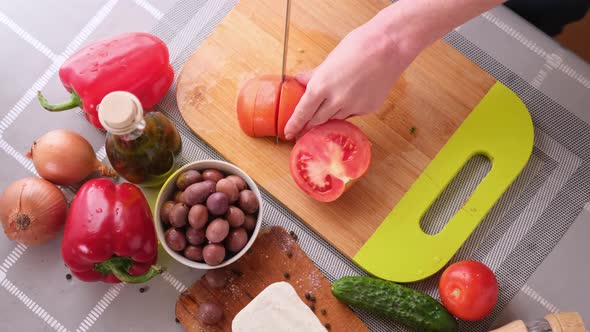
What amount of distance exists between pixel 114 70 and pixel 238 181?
0.36m

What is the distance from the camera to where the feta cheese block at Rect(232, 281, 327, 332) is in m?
1.27

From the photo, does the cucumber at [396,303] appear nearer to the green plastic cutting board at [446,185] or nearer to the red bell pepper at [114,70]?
the green plastic cutting board at [446,185]

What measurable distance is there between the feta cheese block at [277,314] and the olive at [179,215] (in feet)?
0.68

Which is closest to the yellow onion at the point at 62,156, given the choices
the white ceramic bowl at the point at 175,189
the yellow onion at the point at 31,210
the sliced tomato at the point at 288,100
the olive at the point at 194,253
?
the yellow onion at the point at 31,210

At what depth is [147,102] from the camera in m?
1.43

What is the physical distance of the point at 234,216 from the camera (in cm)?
127

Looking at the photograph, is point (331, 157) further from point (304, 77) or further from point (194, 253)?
point (194, 253)

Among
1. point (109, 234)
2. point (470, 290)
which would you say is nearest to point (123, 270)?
point (109, 234)

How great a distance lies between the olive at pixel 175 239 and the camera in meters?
1.28

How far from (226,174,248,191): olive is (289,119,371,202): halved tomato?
11 centimetres

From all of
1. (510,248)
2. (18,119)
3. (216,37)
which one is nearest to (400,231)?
(510,248)

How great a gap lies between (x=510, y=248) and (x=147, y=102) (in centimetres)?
86

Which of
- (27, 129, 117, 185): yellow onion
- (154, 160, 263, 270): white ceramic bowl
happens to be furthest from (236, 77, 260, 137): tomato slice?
(27, 129, 117, 185): yellow onion

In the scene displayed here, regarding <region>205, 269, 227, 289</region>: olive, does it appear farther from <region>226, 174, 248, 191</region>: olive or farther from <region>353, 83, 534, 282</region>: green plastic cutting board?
<region>353, 83, 534, 282</region>: green plastic cutting board
